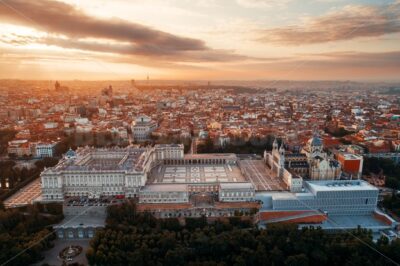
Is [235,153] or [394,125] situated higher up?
[394,125]

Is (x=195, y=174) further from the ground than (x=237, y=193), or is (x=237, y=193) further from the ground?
(x=237, y=193)

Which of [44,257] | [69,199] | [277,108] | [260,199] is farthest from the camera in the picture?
[277,108]

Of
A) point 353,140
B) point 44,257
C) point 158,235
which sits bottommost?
point 44,257

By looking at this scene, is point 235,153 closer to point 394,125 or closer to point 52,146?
point 52,146

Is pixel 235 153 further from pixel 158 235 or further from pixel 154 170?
pixel 158 235

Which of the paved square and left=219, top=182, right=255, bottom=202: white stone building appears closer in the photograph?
left=219, top=182, right=255, bottom=202: white stone building

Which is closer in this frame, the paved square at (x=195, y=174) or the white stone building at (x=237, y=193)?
the white stone building at (x=237, y=193)

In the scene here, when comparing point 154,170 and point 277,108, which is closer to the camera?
point 154,170

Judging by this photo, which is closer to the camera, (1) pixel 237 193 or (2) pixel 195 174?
(1) pixel 237 193

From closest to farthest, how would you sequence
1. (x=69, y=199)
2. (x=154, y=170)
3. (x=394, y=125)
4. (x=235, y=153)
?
(x=69, y=199) < (x=154, y=170) < (x=235, y=153) < (x=394, y=125)

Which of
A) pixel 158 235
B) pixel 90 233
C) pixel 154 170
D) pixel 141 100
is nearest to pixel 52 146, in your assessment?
pixel 154 170
